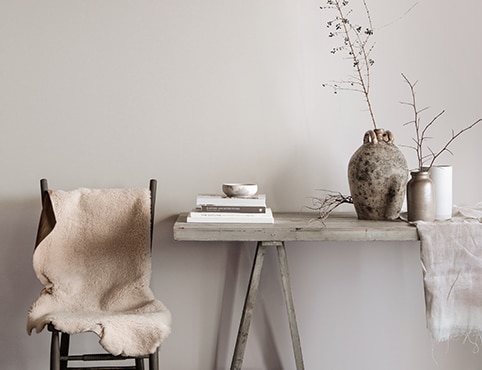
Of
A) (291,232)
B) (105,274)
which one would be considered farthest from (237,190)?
(105,274)

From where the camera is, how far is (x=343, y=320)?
2.60 meters

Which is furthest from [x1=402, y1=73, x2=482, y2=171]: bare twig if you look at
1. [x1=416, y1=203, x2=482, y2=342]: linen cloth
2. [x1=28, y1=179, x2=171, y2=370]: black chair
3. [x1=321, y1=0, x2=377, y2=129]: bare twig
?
[x1=28, y1=179, x2=171, y2=370]: black chair

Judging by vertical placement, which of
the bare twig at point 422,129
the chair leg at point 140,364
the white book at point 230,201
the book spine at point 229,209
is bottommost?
the chair leg at point 140,364

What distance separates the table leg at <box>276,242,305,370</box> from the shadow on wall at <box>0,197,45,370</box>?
0.86 metres

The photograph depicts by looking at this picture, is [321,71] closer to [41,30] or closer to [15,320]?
[41,30]

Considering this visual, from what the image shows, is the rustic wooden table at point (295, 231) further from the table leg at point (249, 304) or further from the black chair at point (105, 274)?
the black chair at point (105, 274)

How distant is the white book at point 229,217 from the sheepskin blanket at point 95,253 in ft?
0.85

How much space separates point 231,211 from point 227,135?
419 mm

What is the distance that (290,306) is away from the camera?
2.34 m

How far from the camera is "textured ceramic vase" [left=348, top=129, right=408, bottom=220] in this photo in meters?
2.25

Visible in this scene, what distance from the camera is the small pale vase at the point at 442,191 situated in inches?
89.2

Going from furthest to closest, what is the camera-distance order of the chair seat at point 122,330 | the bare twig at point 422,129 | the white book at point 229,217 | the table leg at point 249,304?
the bare twig at point 422,129 → the table leg at point 249,304 → the white book at point 229,217 → the chair seat at point 122,330

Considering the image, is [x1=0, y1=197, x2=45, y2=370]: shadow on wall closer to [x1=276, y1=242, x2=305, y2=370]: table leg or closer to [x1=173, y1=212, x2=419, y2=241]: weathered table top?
[x1=173, y1=212, x2=419, y2=241]: weathered table top

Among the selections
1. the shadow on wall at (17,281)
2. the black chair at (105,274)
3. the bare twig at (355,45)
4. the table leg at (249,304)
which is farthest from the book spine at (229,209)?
the shadow on wall at (17,281)
